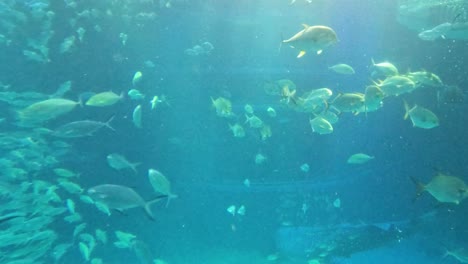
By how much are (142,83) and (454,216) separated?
11858mm

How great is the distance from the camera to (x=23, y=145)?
12.3 metres

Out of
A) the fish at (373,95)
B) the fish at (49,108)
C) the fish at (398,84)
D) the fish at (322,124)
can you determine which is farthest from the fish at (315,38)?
the fish at (49,108)

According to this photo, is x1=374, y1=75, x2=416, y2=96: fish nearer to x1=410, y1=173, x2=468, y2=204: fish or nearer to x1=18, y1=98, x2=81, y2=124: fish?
x1=410, y1=173, x2=468, y2=204: fish

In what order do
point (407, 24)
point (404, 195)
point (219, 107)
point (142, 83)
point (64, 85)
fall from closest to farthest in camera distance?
point (219, 107), point (64, 85), point (142, 83), point (407, 24), point (404, 195)

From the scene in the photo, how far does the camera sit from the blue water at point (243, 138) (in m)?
10.7

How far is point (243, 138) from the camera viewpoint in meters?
13.8

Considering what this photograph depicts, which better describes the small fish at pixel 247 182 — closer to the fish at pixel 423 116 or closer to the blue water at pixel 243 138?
the blue water at pixel 243 138

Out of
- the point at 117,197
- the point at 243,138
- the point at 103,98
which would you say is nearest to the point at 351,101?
the point at 117,197

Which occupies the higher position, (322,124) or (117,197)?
(117,197)

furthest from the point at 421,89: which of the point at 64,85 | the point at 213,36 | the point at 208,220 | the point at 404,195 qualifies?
the point at 64,85

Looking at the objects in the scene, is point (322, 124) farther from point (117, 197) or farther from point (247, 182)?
point (247, 182)

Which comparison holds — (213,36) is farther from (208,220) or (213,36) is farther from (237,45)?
(208,220)

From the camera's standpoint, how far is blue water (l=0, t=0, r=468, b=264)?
10711 mm

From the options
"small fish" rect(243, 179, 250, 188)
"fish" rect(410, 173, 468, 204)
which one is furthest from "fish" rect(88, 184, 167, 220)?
"small fish" rect(243, 179, 250, 188)
